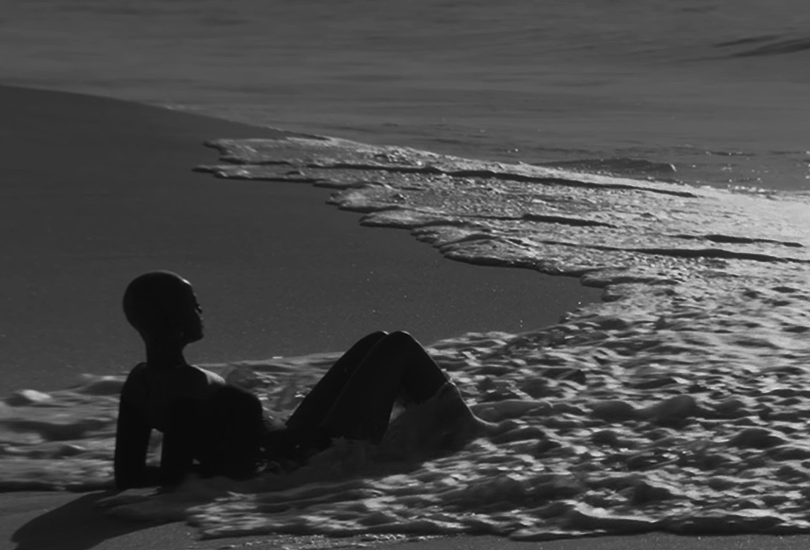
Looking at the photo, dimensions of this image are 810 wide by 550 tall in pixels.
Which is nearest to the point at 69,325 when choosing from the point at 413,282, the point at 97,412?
the point at 97,412

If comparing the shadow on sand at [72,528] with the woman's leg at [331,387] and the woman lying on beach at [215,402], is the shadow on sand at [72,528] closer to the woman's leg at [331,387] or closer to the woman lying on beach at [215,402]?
the woman lying on beach at [215,402]

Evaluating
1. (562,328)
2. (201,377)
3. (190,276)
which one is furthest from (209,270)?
(201,377)

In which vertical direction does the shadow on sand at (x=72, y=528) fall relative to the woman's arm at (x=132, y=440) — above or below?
below

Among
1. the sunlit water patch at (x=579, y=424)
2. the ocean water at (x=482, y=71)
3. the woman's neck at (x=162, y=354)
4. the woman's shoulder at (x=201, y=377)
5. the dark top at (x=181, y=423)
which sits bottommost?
the sunlit water patch at (x=579, y=424)

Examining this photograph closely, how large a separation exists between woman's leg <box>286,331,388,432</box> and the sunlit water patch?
14 centimetres

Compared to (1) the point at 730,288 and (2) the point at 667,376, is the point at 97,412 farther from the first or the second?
(1) the point at 730,288

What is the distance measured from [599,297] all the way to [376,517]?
3.12 metres

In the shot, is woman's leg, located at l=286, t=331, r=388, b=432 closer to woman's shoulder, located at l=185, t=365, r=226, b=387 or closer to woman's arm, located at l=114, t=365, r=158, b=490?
woman's shoulder, located at l=185, t=365, r=226, b=387

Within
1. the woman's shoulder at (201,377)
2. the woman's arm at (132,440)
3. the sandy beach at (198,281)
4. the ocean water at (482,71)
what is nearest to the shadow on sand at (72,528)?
the sandy beach at (198,281)

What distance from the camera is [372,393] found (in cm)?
395

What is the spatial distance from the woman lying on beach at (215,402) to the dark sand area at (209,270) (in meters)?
1.28

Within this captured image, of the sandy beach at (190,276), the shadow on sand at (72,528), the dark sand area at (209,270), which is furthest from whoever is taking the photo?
the dark sand area at (209,270)

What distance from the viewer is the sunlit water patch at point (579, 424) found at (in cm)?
360

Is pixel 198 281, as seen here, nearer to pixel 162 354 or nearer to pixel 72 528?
pixel 162 354
